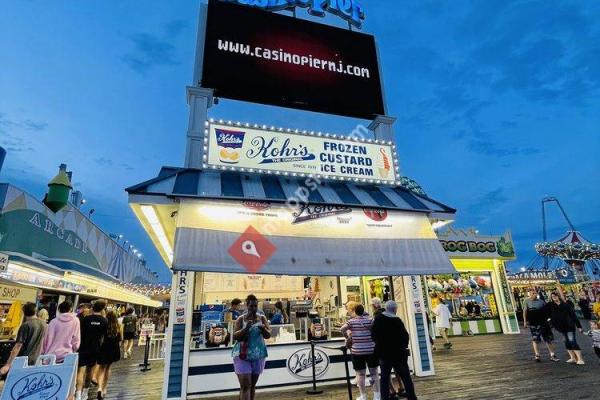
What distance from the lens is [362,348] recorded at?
577cm

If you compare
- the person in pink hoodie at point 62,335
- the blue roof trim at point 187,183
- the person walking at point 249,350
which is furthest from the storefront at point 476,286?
the person in pink hoodie at point 62,335

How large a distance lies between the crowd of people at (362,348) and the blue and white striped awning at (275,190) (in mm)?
2368

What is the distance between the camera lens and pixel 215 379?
652 centimetres

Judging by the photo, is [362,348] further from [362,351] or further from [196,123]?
[196,123]

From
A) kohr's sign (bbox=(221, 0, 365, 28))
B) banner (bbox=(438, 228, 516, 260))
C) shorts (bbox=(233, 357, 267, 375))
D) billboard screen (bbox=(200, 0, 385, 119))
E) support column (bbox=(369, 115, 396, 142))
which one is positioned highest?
kohr's sign (bbox=(221, 0, 365, 28))

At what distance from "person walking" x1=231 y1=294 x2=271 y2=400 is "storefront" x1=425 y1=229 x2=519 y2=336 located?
46.4ft

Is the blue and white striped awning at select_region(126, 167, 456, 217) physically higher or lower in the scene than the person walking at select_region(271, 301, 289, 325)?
higher

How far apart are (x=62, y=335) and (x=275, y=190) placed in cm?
449

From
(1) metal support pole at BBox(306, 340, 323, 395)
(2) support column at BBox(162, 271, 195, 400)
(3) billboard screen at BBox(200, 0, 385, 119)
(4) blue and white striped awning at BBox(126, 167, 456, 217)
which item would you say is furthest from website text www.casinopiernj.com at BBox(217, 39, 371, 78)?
(1) metal support pole at BBox(306, 340, 323, 395)

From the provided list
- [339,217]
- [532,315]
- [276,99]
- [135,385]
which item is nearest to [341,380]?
[339,217]

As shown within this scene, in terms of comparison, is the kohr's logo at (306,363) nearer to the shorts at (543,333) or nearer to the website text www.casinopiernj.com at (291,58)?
the shorts at (543,333)

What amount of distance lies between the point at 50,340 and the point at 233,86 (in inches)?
258

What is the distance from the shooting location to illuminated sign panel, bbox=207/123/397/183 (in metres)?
7.20

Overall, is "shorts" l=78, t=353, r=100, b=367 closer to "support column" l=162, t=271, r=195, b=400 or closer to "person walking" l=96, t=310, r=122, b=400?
"person walking" l=96, t=310, r=122, b=400
